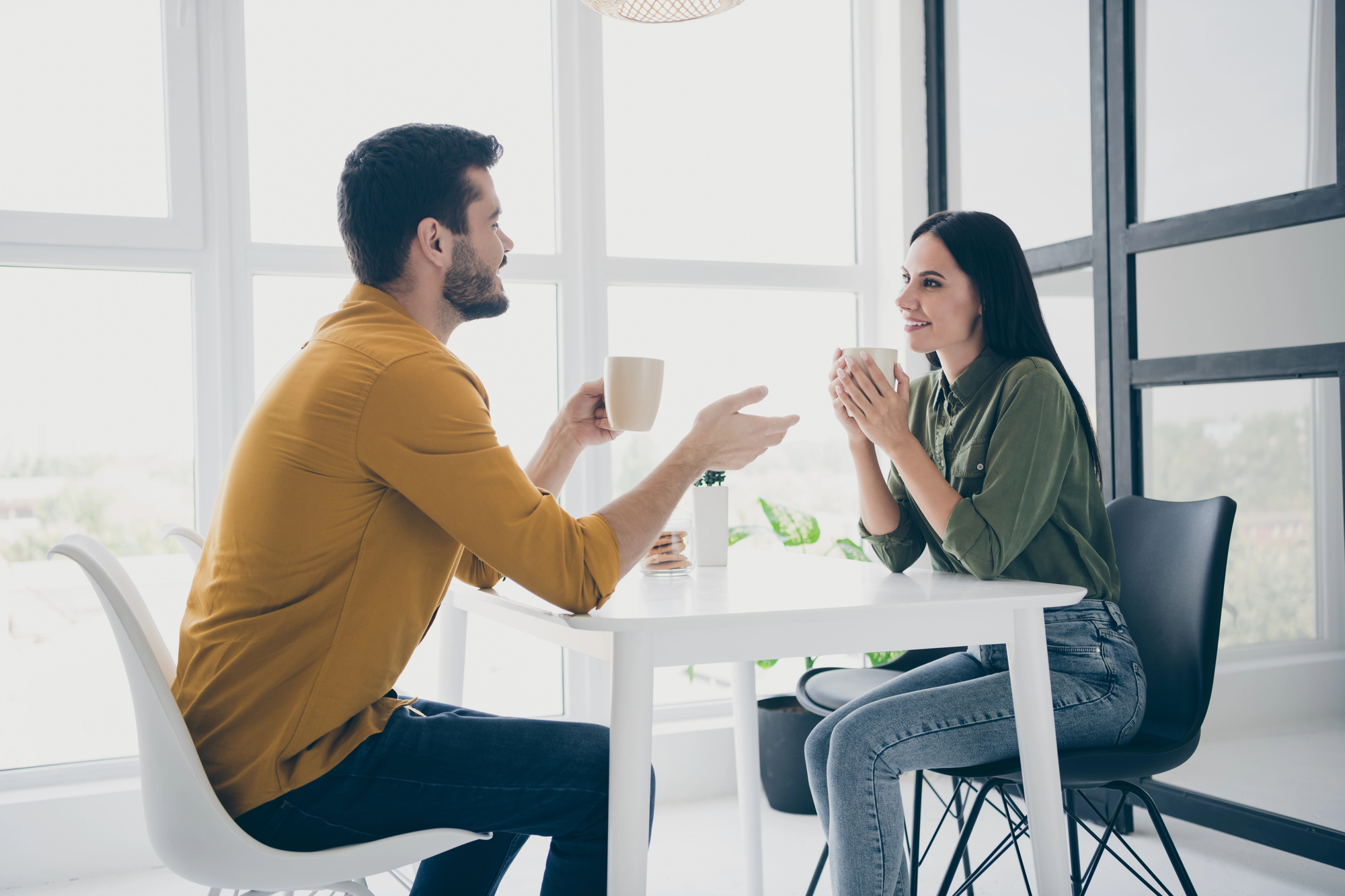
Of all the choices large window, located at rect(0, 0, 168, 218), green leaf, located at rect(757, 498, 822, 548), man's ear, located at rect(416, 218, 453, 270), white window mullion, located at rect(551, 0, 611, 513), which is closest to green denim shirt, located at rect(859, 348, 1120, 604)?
man's ear, located at rect(416, 218, 453, 270)

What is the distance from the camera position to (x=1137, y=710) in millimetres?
1456

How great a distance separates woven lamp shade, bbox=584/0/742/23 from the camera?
1769mm

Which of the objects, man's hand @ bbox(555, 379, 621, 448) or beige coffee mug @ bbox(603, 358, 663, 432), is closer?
beige coffee mug @ bbox(603, 358, 663, 432)

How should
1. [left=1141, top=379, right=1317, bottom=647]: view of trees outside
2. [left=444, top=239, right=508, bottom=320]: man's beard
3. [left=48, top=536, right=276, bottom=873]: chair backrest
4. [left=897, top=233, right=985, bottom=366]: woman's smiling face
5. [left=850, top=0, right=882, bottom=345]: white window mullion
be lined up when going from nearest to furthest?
[left=48, top=536, right=276, bottom=873]: chair backrest, [left=444, top=239, right=508, bottom=320]: man's beard, [left=897, top=233, right=985, bottom=366]: woman's smiling face, [left=1141, top=379, right=1317, bottom=647]: view of trees outside, [left=850, top=0, right=882, bottom=345]: white window mullion

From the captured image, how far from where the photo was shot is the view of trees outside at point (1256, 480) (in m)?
2.08

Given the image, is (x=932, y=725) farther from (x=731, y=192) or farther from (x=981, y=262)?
(x=731, y=192)

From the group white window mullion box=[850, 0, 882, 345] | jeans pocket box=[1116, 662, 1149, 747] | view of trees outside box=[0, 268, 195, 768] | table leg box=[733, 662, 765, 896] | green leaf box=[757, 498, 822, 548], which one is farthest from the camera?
white window mullion box=[850, 0, 882, 345]

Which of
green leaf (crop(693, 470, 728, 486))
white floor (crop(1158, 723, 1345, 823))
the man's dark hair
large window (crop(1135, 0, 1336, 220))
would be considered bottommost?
white floor (crop(1158, 723, 1345, 823))

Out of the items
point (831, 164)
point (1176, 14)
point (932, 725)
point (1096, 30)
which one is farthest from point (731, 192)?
point (932, 725)

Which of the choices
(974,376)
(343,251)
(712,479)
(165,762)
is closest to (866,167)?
(343,251)

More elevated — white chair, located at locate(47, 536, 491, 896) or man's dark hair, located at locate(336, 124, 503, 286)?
man's dark hair, located at locate(336, 124, 503, 286)

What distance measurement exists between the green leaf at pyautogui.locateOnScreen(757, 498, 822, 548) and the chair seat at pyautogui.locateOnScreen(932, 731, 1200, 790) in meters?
1.31

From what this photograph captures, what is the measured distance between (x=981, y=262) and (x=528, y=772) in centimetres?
110

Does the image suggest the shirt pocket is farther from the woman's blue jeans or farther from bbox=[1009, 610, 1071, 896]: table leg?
bbox=[1009, 610, 1071, 896]: table leg
